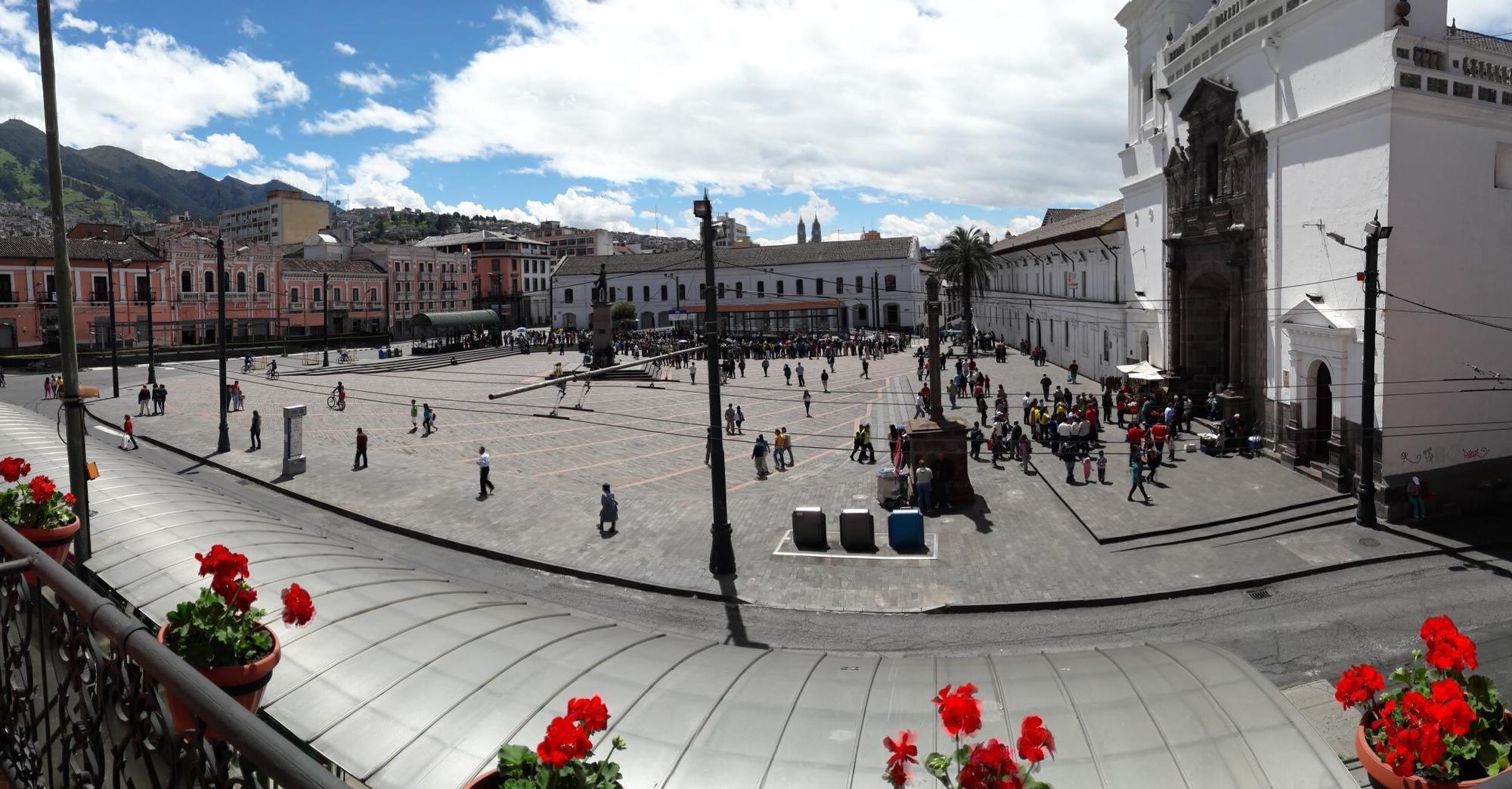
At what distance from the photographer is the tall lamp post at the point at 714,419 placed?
15984mm

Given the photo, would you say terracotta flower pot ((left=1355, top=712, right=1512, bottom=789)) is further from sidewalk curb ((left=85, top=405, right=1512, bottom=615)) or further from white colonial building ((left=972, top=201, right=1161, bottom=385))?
white colonial building ((left=972, top=201, right=1161, bottom=385))

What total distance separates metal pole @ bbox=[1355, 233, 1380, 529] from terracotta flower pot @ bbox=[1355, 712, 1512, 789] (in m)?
16.5

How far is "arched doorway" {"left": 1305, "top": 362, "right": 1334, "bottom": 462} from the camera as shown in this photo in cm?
2438

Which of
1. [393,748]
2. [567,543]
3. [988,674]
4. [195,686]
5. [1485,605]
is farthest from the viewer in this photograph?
[567,543]

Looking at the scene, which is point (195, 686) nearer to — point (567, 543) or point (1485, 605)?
point (567, 543)

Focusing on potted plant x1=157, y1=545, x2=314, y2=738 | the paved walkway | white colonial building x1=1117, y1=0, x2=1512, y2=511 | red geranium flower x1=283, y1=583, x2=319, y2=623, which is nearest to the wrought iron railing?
potted plant x1=157, y1=545, x2=314, y2=738

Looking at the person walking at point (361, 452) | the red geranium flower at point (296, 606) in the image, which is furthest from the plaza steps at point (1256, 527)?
the person walking at point (361, 452)

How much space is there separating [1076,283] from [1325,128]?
2133cm

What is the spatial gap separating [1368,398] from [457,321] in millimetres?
57562

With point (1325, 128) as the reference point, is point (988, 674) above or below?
below

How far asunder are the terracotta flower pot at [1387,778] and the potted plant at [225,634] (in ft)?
22.3

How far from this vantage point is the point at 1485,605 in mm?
15164

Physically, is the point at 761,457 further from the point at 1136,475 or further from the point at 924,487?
the point at 1136,475

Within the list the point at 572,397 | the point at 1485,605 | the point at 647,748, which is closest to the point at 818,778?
the point at 647,748
